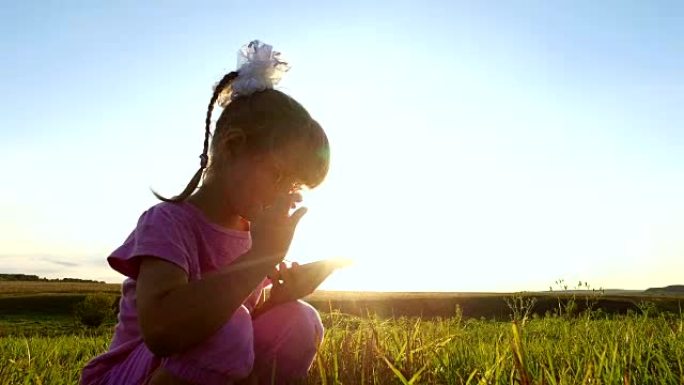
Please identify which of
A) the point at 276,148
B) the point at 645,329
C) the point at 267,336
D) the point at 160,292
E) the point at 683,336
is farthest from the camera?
the point at 645,329

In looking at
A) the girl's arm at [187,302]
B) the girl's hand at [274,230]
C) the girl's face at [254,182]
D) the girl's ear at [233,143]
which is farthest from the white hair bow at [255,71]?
the girl's arm at [187,302]

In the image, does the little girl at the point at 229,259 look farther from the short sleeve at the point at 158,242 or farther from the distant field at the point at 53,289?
the distant field at the point at 53,289

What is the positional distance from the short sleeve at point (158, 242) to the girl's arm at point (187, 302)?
0.08 metres

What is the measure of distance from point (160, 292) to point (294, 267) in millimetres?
787

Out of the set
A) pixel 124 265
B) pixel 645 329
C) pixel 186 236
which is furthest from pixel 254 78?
pixel 645 329

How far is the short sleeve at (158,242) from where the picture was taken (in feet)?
7.45

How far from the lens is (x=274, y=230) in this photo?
2.27 m

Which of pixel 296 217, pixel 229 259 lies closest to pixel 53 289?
pixel 229 259

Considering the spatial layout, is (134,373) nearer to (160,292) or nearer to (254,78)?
(160,292)

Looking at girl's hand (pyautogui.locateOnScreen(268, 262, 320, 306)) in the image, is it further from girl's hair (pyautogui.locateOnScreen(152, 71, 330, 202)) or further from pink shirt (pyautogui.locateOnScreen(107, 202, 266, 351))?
girl's hair (pyautogui.locateOnScreen(152, 71, 330, 202))

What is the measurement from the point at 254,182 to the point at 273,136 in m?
0.22

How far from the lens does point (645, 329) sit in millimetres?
3971

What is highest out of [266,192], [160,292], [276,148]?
[276,148]

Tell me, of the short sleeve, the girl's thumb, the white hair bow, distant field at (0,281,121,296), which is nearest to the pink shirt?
the short sleeve
